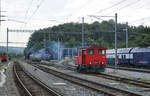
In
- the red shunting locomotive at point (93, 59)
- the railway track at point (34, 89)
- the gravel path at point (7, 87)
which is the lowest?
the gravel path at point (7, 87)

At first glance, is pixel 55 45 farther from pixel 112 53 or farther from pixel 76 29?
pixel 112 53

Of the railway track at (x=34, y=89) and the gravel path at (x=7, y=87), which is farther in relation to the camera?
the gravel path at (x=7, y=87)

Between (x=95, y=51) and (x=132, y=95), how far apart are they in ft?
51.5

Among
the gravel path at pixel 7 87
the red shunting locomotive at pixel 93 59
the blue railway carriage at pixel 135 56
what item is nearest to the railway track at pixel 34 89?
the gravel path at pixel 7 87

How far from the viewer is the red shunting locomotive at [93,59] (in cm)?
2753

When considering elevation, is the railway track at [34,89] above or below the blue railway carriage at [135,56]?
below

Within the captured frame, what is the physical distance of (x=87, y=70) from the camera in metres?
27.8

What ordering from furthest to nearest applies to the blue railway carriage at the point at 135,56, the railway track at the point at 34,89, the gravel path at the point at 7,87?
the blue railway carriage at the point at 135,56, the gravel path at the point at 7,87, the railway track at the point at 34,89

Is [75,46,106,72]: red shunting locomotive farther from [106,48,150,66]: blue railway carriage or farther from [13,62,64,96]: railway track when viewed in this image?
[106,48,150,66]: blue railway carriage

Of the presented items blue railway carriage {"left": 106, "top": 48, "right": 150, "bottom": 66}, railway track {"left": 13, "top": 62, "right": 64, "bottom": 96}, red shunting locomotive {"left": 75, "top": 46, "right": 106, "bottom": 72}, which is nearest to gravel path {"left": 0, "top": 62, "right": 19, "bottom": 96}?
railway track {"left": 13, "top": 62, "right": 64, "bottom": 96}

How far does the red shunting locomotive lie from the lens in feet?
90.3

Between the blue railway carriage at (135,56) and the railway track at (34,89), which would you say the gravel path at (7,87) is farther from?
the blue railway carriage at (135,56)

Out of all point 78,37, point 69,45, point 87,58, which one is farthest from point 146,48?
point 78,37

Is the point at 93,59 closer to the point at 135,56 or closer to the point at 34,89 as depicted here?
the point at 135,56
